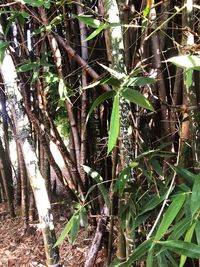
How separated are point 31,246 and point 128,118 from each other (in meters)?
1.16

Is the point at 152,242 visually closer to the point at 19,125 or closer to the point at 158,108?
the point at 158,108

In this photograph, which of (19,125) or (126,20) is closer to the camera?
(126,20)

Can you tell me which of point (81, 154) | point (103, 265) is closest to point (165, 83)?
point (81, 154)

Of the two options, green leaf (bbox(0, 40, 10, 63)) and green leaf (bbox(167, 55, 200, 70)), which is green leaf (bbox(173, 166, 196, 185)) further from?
green leaf (bbox(0, 40, 10, 63))

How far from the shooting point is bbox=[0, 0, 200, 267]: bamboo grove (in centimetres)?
62

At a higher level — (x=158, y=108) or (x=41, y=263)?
(x=158, y=108)

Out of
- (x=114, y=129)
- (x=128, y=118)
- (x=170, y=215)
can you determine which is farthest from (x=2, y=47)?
(x=170, y=215)

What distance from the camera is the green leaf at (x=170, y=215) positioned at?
584mm

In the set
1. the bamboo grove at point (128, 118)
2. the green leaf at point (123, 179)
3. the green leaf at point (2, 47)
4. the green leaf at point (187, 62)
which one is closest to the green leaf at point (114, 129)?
the bamboo grove at point (128, 118)

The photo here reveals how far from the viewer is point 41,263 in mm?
1518

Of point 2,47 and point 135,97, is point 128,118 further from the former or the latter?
point 2,47

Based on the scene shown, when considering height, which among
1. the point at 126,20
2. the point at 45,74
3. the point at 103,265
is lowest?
the point at 103,265

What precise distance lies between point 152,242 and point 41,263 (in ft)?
3.38

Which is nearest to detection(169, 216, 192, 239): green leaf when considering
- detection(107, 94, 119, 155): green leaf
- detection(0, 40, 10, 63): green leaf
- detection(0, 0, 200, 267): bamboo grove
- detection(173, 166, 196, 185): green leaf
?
detection(0, 0, 200, 267): bamboo grove
